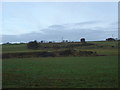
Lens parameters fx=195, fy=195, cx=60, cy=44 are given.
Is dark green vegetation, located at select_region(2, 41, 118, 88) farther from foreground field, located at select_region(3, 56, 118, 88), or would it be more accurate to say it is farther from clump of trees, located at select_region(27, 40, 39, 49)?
clump of trees, located at select_region(27, 40, 39, 49)

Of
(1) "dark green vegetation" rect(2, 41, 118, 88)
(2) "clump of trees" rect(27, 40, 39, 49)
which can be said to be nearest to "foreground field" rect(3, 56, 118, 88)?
(1) "dark green vegetation" rect(2, 41, 118, 88)

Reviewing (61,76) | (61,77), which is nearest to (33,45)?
(61,76)

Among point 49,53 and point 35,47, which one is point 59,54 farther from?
point 35,47

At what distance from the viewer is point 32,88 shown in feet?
37.6

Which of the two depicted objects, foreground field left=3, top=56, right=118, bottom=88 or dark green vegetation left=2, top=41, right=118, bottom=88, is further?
dark green vegetation left=2, top=41, right=118, bottom=88

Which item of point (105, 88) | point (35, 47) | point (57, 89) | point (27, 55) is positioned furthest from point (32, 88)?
point (35, 47)

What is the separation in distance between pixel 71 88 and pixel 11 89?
3.44 meters

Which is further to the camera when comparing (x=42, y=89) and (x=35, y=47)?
(x=35, y=47)

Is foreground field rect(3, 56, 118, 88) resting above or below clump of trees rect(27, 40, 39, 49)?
below

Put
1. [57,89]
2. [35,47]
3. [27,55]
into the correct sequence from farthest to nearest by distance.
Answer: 1. [35,47]
2. [27,55]
3. [57,89]

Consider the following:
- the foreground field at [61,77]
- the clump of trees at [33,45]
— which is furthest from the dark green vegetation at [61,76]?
the clump of trees at [33,45]

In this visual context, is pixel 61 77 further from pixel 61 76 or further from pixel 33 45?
pixel 33 45

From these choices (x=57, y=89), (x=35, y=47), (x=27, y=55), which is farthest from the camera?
(x=35, y=47)

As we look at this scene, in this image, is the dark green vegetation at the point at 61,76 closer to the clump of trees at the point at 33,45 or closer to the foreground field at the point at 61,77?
the foreground field at the point at 61,77
